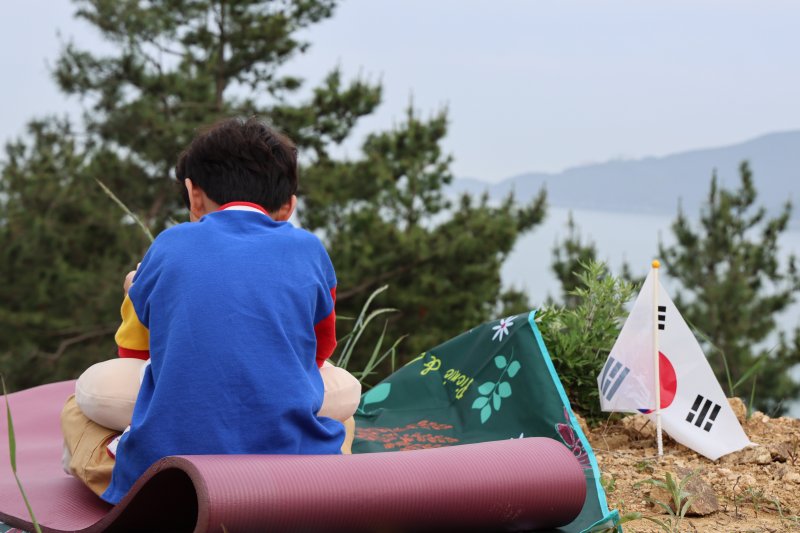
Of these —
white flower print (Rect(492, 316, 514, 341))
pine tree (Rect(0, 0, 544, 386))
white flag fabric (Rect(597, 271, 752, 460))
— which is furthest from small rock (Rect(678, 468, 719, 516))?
pine tree (Rect(0, 0, 544, 386))

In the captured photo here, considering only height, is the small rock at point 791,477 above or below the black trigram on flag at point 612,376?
below

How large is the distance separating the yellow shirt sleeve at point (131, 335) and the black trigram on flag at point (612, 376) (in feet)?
4.11

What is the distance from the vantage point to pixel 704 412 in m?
2.59

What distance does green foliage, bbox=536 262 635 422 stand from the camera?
9.80 feet

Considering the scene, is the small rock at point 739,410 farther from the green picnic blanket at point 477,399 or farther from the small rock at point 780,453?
the green picnic blanket at point 477,399

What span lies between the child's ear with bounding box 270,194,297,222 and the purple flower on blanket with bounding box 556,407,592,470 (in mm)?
918

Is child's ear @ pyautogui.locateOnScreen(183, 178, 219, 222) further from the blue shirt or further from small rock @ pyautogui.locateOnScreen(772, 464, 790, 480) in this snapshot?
small rock @ pyautogui.locateOnScreen(772, 464, 790, 480)

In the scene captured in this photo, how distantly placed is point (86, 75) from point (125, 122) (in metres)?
0.94

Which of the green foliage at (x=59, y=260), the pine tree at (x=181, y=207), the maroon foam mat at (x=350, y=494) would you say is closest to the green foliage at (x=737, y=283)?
the pine tree at (x=181, y=207)

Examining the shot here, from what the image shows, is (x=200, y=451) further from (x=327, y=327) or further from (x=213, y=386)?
(x=327, y=327)

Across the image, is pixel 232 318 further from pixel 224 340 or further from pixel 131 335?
pixel 131 335

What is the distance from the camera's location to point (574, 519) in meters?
2.03

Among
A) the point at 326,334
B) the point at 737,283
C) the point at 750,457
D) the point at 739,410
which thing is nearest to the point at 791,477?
the point at 750,457

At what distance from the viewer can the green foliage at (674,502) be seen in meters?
2.06
